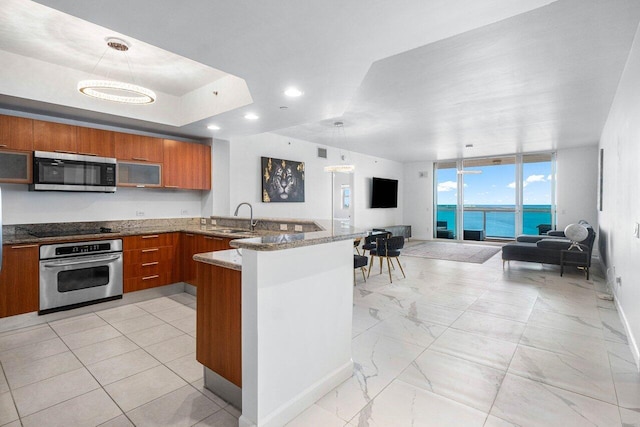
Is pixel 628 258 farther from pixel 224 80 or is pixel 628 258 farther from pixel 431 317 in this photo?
pixel 224 80

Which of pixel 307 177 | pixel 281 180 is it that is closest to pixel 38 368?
pixel 281 180

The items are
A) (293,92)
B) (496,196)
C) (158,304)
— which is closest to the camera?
(293,92)

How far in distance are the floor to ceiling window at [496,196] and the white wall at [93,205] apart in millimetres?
8070

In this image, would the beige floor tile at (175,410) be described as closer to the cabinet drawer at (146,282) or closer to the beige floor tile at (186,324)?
the beige floor tile at (186,324)

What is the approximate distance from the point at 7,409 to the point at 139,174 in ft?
10.1

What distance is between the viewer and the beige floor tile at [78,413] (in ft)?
6.05

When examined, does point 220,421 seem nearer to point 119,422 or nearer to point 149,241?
point 119,422

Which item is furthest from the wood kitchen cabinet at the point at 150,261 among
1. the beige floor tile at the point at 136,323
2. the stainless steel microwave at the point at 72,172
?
the stainless steel microwave at the point at 72,172

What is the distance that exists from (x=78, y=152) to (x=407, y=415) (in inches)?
177

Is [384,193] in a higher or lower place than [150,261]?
higher

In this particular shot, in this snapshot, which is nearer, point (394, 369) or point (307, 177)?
point (394, 369)

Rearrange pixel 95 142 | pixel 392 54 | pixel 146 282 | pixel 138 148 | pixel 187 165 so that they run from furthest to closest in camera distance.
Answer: pixel 187 165 → pixel 138 148 → pixel 146 282 → pixel 95 142 → pixel 392 54

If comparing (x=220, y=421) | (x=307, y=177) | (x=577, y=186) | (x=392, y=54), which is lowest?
(x=220, y=421)

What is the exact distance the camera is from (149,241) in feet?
13.9
